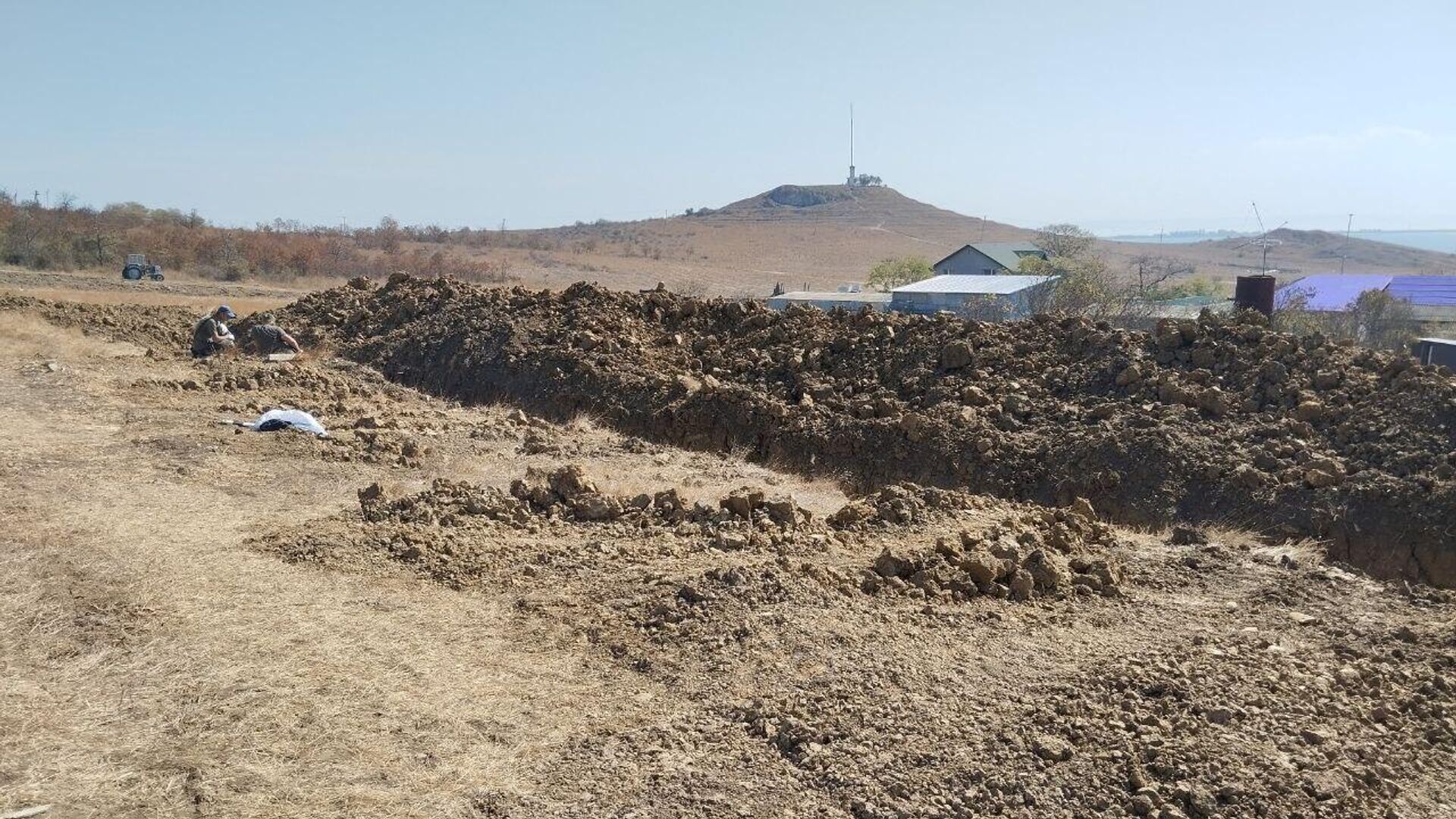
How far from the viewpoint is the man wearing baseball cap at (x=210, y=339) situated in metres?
17.3

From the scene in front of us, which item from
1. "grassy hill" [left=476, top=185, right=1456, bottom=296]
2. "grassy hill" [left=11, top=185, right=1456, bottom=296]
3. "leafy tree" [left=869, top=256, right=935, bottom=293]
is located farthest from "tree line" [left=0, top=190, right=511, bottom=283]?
"leafy tree" [left=869, top=256, right=935, bottom=293]

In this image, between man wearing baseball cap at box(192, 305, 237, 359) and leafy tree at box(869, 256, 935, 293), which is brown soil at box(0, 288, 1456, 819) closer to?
man wearing baseball cap at box(192, 305, 237, 359)

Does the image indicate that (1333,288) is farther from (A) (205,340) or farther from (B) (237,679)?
(B) (237,679)

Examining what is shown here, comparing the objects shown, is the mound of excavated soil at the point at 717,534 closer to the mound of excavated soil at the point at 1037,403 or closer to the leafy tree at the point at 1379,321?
the mound of excavated soil at the point at 1037,403

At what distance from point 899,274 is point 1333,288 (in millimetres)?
15141

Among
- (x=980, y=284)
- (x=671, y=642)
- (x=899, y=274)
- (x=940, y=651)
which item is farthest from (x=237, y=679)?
(x=899, y=274)

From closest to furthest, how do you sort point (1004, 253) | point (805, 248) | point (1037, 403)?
point (1037, 403), point (1004, 253), point (805, 248)

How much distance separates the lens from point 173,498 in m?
8.71

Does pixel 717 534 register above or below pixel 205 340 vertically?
below

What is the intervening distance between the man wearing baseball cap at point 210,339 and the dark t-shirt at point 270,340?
536 mm

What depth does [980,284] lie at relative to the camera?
28.1 meters

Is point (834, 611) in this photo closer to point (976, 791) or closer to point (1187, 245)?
point (976, 791)

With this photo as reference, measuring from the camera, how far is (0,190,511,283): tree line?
3934 centimetres

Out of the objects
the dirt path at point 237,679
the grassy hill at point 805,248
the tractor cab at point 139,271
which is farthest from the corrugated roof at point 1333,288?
the tractor cab at point 139,271
